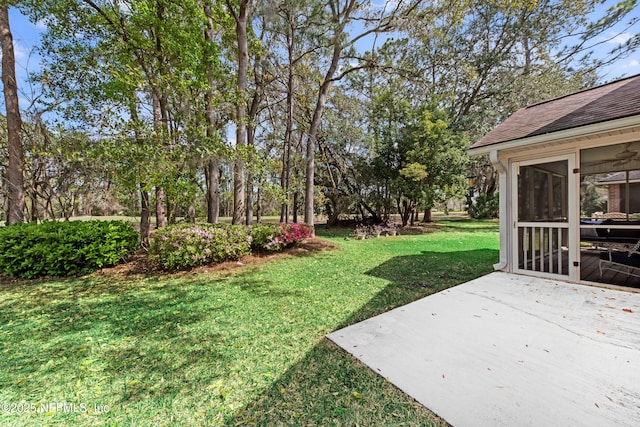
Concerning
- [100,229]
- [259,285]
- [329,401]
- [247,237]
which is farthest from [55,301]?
[329,401]

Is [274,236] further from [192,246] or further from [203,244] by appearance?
[192,246]

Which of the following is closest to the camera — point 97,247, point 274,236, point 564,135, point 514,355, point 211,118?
point 514,355

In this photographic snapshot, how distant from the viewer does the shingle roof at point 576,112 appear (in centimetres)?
373

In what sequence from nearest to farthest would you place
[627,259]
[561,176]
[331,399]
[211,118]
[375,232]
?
[331,399] < [627,259] < [561,176] < [211,118] < [375,232]

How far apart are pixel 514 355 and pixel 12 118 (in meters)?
10.9

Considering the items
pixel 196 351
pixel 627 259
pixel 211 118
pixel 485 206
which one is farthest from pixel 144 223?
pixel 485 206

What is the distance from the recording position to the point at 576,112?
4.37m

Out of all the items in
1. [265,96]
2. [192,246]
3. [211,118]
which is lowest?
[192,246]

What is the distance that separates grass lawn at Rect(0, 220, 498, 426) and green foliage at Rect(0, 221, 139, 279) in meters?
0.42

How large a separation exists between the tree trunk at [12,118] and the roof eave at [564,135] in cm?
1075

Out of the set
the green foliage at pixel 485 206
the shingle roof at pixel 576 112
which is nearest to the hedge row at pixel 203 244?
the shingle roof at pixel 576 112

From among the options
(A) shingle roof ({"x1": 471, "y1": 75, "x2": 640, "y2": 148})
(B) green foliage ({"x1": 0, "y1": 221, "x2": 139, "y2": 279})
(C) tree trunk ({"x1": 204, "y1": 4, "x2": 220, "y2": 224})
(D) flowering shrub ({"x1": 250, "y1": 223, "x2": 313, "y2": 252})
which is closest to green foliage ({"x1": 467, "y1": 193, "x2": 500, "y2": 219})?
(A) shingle roof ({"x1": 471, "y1": 75, "x2": 640, "y2": 148})

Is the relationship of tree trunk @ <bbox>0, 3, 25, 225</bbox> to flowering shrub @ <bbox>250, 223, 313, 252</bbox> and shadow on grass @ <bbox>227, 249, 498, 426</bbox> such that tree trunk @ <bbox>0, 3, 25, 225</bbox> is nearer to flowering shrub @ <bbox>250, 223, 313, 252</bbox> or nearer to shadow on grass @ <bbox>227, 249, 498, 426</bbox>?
flowering shrub @ <bbox>250, 223, 313, 252</bbox>

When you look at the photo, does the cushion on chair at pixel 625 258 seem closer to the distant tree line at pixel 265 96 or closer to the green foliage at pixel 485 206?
the distant tree line at pixel 265 96
